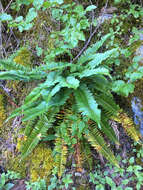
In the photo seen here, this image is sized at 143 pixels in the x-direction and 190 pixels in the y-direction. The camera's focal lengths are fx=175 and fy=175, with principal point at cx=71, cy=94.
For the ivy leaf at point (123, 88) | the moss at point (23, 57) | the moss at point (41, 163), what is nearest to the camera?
the ivy leaf at point (123, 88)

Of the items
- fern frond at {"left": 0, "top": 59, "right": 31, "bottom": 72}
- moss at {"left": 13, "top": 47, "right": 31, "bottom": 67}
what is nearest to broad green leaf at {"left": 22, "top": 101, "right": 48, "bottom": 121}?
fern frond at {"left": 0, "top": 59, "right": 31, "bottom": 72}

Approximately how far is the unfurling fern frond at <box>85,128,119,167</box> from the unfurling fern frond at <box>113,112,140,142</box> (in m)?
0.38

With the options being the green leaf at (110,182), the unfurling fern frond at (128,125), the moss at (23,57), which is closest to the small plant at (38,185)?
the green leaf at (110,182)

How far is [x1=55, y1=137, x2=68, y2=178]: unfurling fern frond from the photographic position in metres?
2.38

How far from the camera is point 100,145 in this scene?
2.40 m

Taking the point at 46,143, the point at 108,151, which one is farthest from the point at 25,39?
the point at 108,151

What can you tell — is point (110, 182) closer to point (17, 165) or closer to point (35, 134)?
point (35, 134)

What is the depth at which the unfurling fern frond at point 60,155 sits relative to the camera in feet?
7.79

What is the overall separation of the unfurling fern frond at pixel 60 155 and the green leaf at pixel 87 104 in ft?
1.88

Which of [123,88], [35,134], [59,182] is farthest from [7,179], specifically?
[123,88]

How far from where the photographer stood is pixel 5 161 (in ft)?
9.48

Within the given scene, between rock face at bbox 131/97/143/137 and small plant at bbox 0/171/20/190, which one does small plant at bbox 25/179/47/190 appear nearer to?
small plant at bbox 0/171/20/190

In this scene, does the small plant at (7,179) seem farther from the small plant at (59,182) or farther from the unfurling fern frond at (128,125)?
the unfurling fern frond at (128,125)

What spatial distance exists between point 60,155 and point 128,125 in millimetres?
1061
